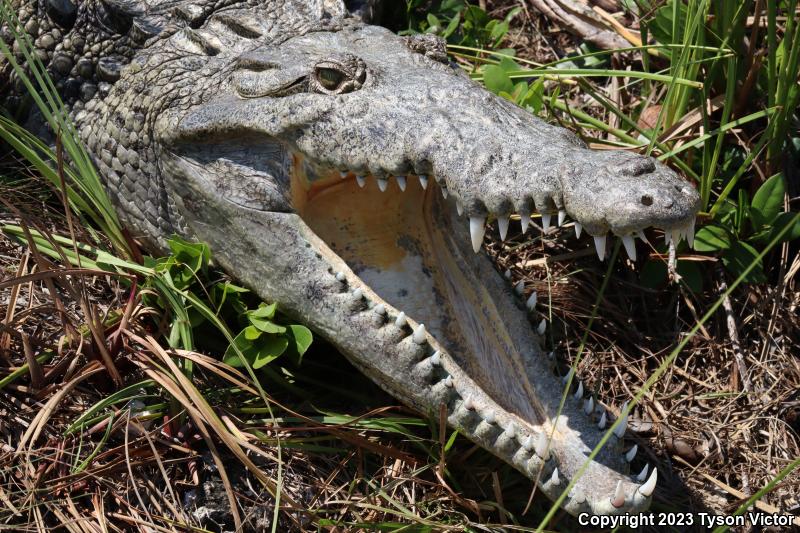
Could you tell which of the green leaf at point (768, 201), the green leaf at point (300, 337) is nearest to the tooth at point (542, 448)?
the green leaf at point (300, 337)

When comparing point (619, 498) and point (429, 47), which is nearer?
point (619, 498)

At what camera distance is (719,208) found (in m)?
3.21

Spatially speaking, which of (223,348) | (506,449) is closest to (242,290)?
(223,348)

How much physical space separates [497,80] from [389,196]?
2.56 ft

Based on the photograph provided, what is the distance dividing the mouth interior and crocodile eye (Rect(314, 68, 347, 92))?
0.30 meters

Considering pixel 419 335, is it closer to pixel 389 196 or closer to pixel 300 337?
pixel 300 337

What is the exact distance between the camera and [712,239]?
3170 mm

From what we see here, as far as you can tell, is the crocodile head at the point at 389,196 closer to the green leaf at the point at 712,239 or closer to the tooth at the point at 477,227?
the tooth at the point at 477,227

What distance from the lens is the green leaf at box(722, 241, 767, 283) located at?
316 centimetres

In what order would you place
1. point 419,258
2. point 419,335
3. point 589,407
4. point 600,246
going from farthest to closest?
point 419,258 < point 589,407 < point 419,335 < point 600,246

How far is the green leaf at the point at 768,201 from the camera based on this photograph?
3.12 m

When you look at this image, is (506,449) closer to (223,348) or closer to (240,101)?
(223,348)

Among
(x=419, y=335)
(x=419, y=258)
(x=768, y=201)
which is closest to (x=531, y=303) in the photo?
(x=419, y=258)

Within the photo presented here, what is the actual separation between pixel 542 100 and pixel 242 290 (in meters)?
1.40
